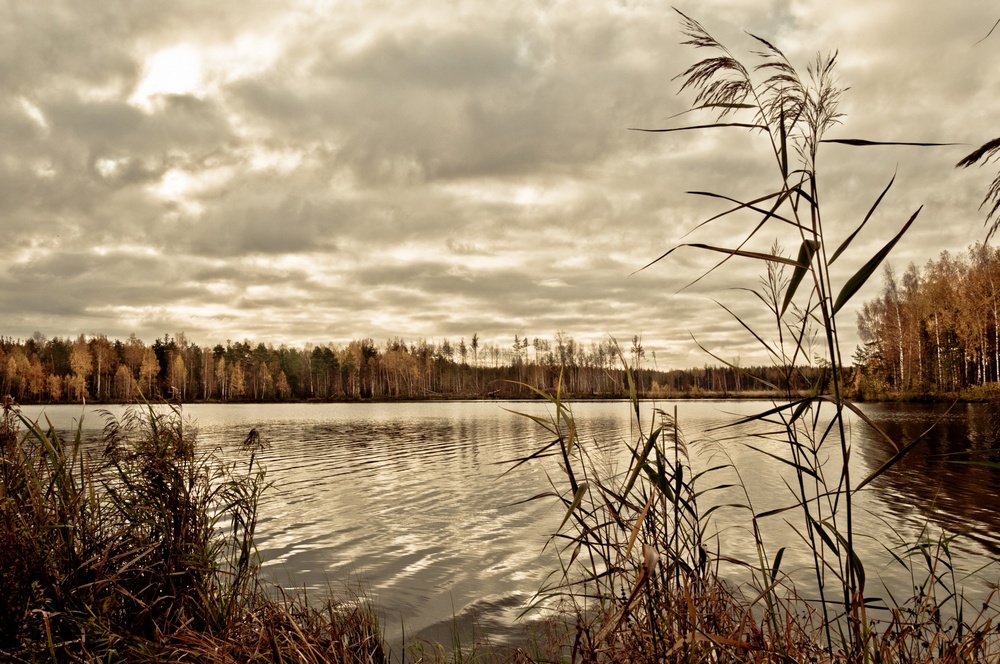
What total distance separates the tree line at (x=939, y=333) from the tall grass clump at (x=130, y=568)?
52.1 m

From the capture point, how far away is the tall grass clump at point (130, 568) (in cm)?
380

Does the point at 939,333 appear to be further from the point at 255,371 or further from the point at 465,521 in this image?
the point at 255,371

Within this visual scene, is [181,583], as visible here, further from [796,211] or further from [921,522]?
[921,522]

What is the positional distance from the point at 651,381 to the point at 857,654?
Answer: 269cm

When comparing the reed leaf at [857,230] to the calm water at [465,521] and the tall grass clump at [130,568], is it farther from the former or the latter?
the tall grass clump at [130,568]

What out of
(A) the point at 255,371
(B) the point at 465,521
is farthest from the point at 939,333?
(A) the point at 255,371

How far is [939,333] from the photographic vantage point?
2169 inches

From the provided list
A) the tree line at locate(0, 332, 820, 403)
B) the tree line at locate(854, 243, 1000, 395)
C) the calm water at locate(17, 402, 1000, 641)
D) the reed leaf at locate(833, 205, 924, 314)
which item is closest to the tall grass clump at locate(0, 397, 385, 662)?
the calm water at locate(17, 402, 1000, 641)

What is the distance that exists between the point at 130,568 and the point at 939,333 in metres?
67.2

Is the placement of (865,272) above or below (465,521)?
above

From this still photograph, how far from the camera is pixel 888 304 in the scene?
210ft

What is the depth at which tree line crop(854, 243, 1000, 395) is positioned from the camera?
49.4 metres

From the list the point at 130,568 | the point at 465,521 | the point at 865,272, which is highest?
the point at 865,272

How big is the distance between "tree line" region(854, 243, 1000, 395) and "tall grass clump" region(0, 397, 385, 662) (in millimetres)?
52092
